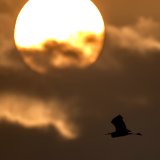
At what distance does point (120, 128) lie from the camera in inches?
2031
